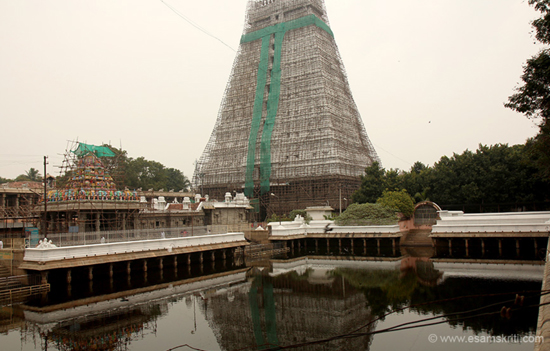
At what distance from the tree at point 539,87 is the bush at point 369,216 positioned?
1611cm

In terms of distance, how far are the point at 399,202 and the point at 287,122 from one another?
23989mm

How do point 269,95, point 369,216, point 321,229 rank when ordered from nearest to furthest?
point 369,216 → point 321,229 → point 269,95

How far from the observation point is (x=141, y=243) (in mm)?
25875

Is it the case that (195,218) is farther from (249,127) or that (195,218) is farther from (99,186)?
(249,127)

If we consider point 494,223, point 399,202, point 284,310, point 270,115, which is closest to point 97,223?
point 284,310

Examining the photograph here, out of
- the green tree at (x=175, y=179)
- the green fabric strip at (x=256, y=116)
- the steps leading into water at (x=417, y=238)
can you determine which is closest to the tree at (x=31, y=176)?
the green tree at (x=175, y=179)

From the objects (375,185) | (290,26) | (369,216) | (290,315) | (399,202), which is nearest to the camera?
(290,315)

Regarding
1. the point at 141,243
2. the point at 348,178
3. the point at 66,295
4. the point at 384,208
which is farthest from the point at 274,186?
the point at 66,295

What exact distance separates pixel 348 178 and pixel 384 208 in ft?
50.2

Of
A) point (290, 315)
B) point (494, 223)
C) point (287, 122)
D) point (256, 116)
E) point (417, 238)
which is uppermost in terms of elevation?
point (256, 116)

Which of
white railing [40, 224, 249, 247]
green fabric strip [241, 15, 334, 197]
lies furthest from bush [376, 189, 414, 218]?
green fabric strip [241, 15, 334, 197]

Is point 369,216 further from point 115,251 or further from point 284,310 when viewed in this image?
point 115,251

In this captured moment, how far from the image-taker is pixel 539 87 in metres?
20.3

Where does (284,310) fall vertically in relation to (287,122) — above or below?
below
